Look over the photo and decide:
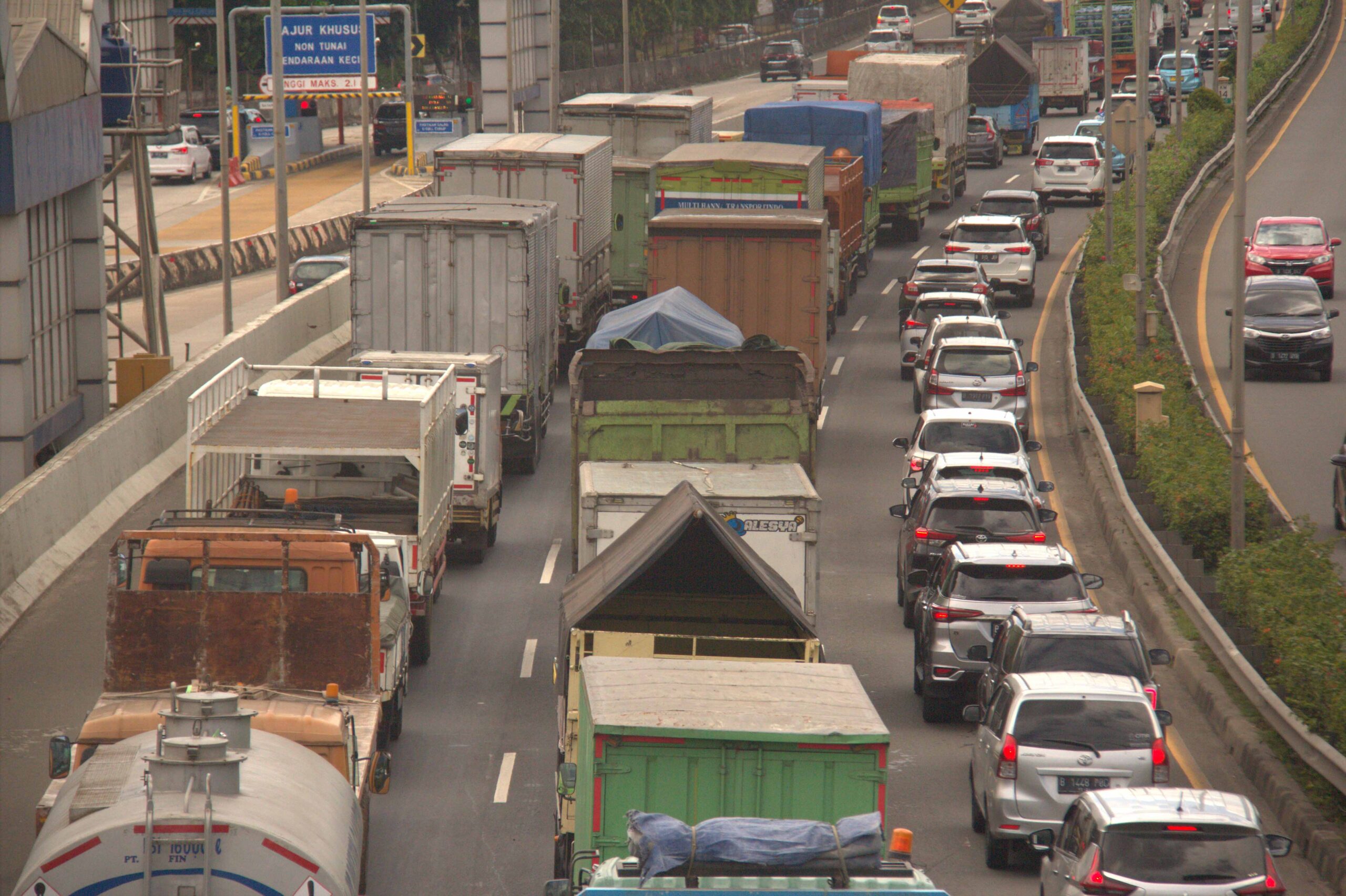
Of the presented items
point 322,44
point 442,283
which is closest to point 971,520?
point 442,283

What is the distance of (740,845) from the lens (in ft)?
26.9

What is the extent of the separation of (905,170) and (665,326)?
25.1 metres

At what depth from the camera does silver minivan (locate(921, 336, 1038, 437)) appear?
Answer: 28141 millimetres

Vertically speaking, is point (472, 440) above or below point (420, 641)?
above

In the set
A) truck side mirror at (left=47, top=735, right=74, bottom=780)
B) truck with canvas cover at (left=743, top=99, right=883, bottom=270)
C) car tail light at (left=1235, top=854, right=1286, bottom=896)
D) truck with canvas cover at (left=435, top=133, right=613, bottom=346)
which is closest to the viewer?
car tail light at (left=1235, top=854, right=1286, bottom=896)

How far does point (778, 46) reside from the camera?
97125 mm

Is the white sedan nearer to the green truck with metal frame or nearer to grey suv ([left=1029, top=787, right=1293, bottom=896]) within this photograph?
the green truck with metal frame

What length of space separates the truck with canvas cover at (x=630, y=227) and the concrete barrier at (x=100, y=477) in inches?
276

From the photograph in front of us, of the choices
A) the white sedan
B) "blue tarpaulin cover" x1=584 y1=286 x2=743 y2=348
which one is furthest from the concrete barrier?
the white sedan

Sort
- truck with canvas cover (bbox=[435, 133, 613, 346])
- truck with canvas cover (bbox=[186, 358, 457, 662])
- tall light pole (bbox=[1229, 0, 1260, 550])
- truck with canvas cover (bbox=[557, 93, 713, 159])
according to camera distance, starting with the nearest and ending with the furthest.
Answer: truck with canvas cover (bbox=[186, 358, 457, 662]), tall light pole (bbox=[1229, 0, 1260, 550]), truck with canvas cover (bbox=[435, 133, 613, 346]), truck with canvas cover (bbox=[557, 93, 713, 159])

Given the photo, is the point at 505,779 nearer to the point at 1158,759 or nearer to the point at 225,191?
the point at 1158,759

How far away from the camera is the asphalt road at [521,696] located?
14344 millimetres

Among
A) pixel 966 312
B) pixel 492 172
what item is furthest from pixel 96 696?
pixel 966 312

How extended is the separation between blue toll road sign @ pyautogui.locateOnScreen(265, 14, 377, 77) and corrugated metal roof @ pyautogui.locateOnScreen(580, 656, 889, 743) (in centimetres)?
4899
